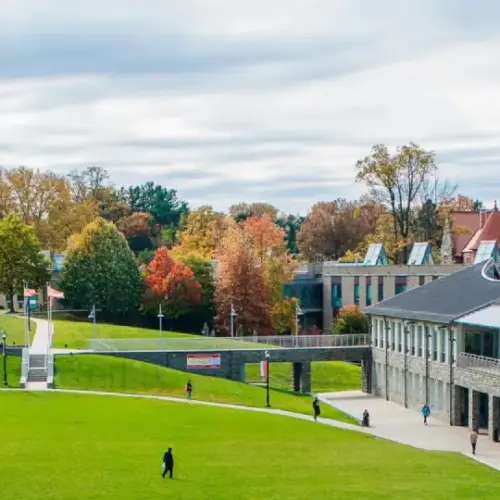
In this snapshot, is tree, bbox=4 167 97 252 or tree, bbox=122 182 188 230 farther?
tree, bbox=122 182 188 230

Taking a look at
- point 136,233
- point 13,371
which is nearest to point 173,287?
point 13,371

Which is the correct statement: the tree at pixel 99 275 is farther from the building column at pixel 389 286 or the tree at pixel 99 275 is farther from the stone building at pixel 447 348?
the stone building at pixel 447 348

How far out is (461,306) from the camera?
209 feet

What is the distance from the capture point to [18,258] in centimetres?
9481

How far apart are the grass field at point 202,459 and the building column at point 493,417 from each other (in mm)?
7204

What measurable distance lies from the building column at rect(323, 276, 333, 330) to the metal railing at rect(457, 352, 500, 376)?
165 feet

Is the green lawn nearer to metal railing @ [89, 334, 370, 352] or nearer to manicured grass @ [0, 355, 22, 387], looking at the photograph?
metal railing @ [89, 334, 370, 352]

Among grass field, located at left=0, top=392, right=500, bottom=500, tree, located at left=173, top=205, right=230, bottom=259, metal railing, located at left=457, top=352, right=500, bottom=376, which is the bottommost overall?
grass field, located at left=0, top=392, right=500, bottom=500

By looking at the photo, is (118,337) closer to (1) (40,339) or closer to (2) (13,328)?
(1) (40,339)

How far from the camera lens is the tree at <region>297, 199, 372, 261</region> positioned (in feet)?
472

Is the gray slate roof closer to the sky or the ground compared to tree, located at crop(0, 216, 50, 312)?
closer to the ground

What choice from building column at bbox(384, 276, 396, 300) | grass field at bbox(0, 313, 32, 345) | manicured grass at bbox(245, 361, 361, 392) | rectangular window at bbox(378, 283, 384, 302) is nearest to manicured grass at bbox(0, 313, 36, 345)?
grass field at bbox(0, 313, 32, 345)

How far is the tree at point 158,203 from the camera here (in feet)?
582

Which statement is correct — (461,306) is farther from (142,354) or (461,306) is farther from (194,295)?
(194,295)
